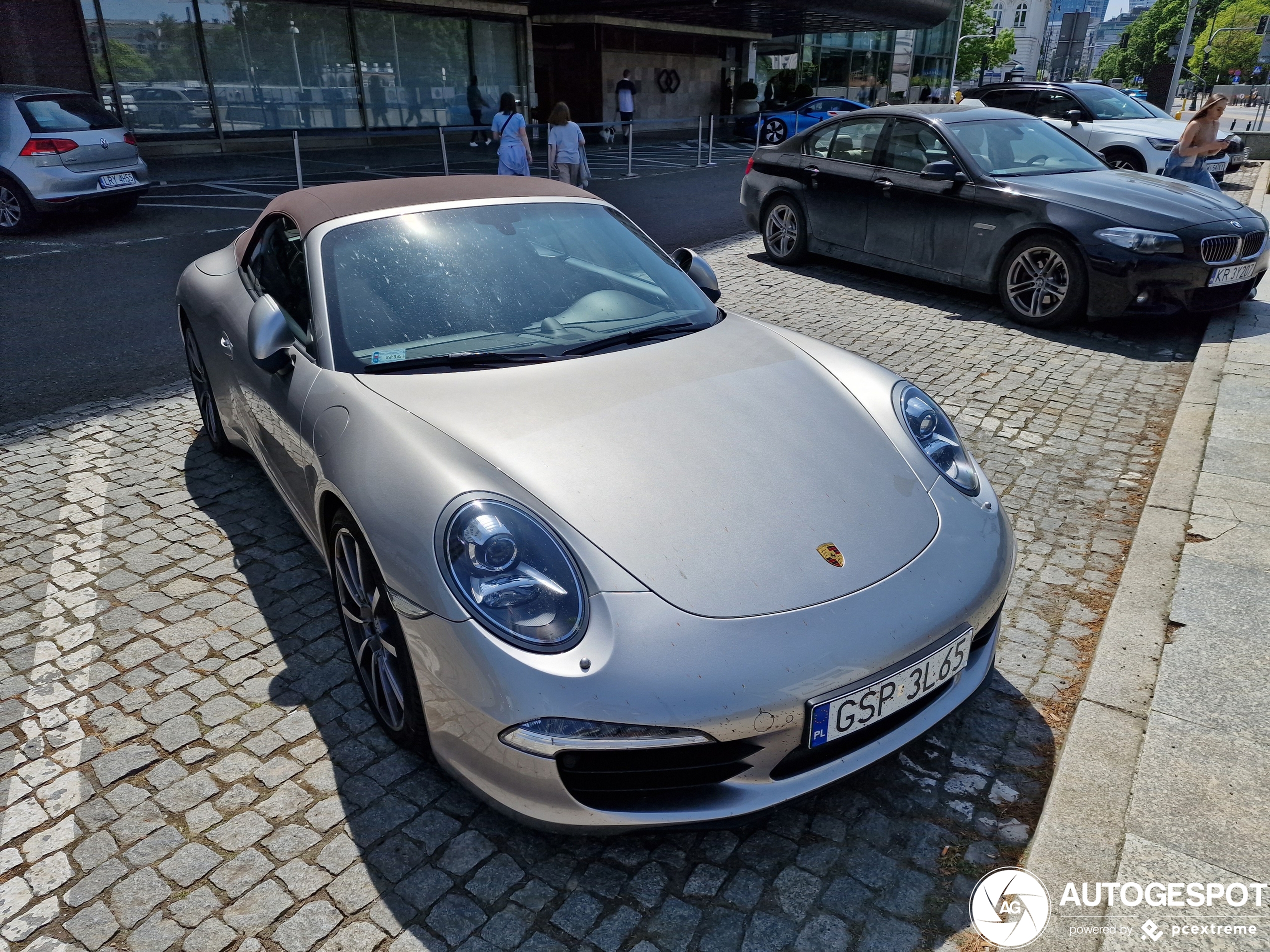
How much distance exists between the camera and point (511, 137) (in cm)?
1057

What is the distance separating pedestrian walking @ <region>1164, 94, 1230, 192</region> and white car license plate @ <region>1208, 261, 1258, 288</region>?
2.29 metres

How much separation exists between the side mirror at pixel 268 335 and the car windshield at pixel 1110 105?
13.6 m

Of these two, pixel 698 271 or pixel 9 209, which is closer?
pixel 698 271

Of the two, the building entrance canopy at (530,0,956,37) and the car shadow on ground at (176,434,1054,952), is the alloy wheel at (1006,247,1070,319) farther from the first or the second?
the building entrance canopy at (530,0,956,37)

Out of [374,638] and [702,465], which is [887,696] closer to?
[702,465]

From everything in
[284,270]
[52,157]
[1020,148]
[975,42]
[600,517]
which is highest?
[975,42]

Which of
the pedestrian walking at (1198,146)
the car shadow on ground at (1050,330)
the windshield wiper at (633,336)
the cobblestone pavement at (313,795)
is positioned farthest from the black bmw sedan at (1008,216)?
the windshield wiper at (633,336)

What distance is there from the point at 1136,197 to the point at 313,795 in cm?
717

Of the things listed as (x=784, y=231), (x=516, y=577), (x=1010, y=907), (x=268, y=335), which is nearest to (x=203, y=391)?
(x=268, y=335)

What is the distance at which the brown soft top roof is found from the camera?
11.1 ft

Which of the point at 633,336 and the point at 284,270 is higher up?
the point at 284,270

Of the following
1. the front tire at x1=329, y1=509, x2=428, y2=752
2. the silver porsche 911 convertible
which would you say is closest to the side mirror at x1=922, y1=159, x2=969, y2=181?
the silver porsche 911 convertible

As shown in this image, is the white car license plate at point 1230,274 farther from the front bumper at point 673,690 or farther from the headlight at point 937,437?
the front bumper at point 673,690

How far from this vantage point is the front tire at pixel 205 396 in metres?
4.53
